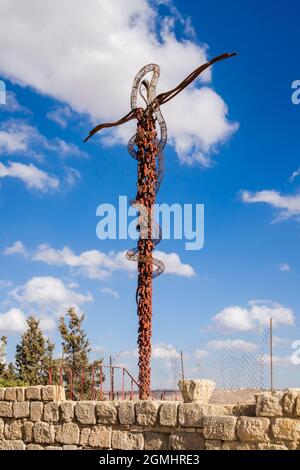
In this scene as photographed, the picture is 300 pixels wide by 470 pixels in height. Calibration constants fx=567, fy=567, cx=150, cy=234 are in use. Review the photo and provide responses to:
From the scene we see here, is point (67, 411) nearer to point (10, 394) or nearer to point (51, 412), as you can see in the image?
point (51, 412)

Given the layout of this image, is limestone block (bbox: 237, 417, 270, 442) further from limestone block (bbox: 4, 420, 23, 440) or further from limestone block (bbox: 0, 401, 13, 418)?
limestone block (bbox: 0, 401, 13, 418)

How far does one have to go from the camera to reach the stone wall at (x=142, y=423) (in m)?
8.62

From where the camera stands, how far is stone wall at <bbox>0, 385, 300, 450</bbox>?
8.62m

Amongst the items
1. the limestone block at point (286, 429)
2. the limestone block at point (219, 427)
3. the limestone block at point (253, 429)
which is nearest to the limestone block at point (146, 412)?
the limestone block at point (219, 427)

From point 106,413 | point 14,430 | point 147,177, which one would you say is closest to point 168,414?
point 106,413

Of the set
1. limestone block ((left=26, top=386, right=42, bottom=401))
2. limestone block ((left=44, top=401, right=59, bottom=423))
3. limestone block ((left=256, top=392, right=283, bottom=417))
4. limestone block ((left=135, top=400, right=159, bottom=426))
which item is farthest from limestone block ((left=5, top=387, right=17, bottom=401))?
limestone block ((left=256, top=392, right=283, bottom=417))

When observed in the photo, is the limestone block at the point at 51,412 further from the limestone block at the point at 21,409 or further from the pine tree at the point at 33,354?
the pine tree at the point at 33,354

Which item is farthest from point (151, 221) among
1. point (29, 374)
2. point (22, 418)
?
point (29, 374)

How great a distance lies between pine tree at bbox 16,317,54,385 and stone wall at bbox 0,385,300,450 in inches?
754

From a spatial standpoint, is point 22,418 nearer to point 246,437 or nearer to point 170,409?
point 170,409

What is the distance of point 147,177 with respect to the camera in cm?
2023

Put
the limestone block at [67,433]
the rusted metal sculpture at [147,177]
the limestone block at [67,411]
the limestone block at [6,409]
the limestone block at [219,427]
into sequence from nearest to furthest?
1. the limestone block at [219,427]
2. the limestone block at [67,433]
3. the limestone block at [67,411]
4. the limestone block at [6,409]
5. the rusted metal sculpture at [147,177]

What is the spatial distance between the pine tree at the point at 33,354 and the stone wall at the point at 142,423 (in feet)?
62.9

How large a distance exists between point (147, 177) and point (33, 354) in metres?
15.6
